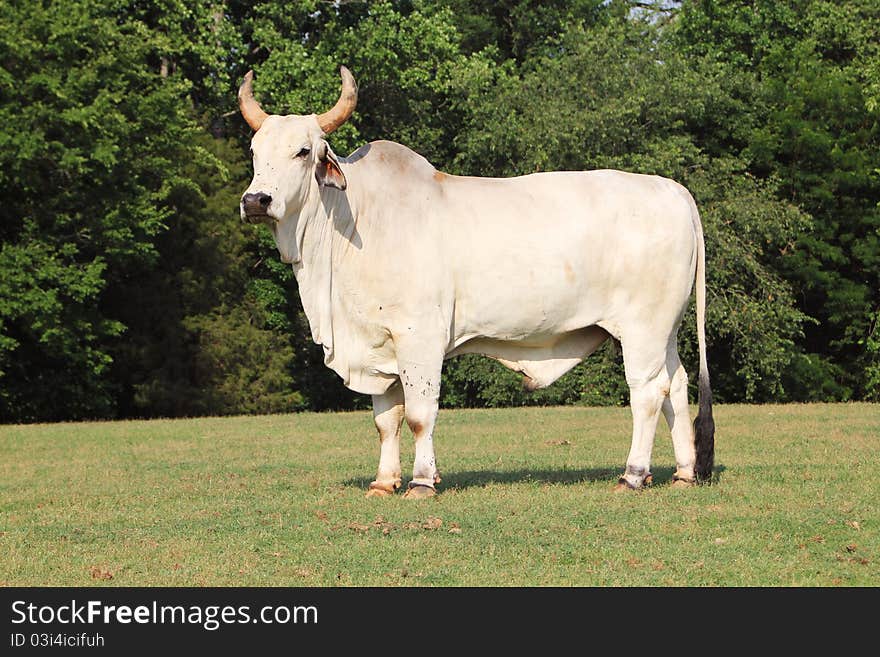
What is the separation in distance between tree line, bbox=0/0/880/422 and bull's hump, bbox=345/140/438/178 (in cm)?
2214

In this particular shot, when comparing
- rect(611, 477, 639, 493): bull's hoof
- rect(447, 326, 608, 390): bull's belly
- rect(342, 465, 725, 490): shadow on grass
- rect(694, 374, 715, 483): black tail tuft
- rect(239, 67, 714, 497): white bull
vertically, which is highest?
rect(239, 67, 714, 497): white bull

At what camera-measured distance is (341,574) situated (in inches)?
348

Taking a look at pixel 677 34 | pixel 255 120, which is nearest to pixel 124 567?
pixel 255 120

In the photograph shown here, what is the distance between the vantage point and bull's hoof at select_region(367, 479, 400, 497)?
12461 mm

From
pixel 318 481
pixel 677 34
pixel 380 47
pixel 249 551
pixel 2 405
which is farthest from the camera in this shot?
pixel 677 34

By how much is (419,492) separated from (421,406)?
75 centimetres

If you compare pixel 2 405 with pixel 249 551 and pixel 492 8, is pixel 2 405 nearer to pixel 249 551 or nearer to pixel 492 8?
pixel 492 8

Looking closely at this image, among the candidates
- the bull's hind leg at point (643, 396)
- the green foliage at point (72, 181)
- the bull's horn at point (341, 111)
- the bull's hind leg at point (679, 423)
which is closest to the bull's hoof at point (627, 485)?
the bull's hind leg at point (643, 396)

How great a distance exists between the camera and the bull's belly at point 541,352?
12.7 m

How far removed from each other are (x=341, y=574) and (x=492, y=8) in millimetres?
39614

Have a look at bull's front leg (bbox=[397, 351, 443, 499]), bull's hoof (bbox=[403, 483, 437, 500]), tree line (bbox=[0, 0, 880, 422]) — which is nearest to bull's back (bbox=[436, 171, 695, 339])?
bull's front leg (bbox=[397, 351, 443, 499])

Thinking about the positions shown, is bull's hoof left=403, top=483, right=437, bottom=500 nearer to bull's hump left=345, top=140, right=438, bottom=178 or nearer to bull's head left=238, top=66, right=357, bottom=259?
bull's head left=238, top=66, right=357, bottom=259

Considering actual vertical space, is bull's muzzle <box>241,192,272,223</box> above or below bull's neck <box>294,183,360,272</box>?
above

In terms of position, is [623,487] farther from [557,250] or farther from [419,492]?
[557,250]
